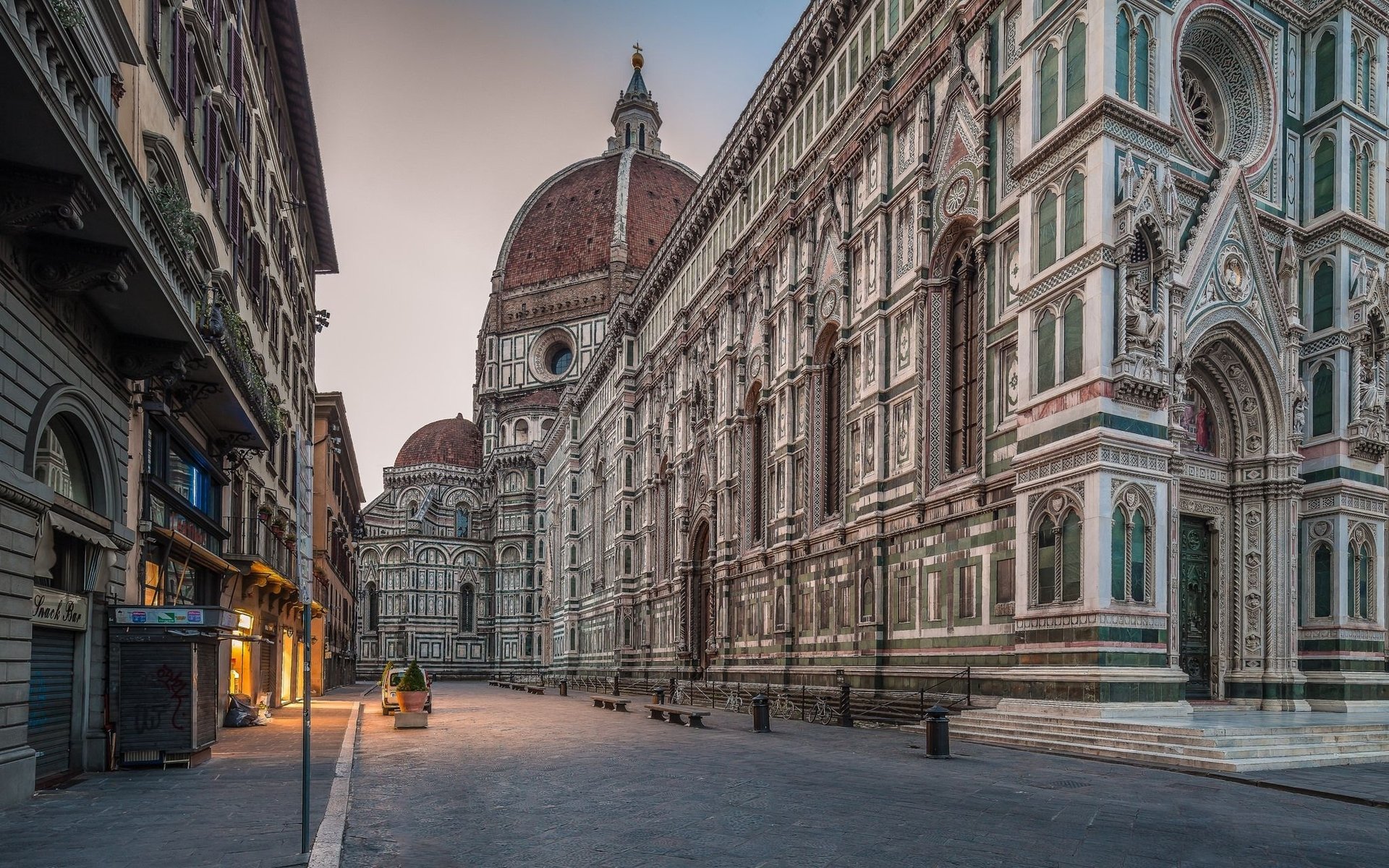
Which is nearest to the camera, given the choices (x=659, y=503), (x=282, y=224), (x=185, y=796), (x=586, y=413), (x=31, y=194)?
(x=31, y=194)

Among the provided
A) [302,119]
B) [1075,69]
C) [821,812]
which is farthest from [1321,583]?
[302,119]

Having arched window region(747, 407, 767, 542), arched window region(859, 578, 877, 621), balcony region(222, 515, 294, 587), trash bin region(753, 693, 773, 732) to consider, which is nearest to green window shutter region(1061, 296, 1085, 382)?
arched window region(859, 578, 877, 621)

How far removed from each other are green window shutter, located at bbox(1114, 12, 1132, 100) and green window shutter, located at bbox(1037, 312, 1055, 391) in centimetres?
443

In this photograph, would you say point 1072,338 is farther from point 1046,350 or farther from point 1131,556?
point 1131,556

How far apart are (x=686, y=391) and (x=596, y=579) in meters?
22.4

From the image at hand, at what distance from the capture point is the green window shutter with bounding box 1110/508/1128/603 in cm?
2000

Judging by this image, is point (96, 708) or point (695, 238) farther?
point (695, 238)

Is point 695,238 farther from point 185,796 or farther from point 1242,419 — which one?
point 185,796

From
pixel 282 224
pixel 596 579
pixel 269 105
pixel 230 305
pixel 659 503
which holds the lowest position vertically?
pixel 596 579

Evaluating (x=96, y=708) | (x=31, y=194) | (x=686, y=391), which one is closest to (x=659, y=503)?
(x=686, y=391)

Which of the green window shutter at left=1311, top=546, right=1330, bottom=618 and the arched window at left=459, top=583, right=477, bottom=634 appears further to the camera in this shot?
the arched window at left=459, top=583, right=477, bottom=634

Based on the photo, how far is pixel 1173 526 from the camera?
2095 cm

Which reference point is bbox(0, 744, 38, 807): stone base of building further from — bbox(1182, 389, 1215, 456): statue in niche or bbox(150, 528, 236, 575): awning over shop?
bbox(1182, 389, 1215, 456): statue in niche

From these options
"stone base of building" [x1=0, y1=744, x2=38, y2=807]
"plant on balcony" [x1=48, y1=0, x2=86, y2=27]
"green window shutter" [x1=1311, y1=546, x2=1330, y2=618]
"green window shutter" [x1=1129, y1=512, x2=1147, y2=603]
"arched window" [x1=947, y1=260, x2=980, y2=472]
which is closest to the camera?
"plant on balcony" [x1=48, y1=0, x2=86, y2=27]
